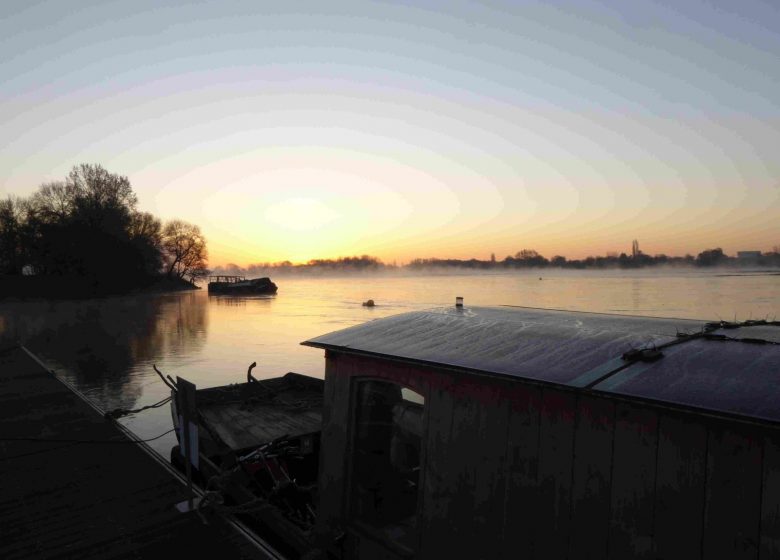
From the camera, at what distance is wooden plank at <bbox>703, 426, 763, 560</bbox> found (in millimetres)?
3076

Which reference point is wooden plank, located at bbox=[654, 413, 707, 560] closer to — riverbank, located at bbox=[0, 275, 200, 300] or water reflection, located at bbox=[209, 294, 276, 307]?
water reflection, located at bbox=[209, 294, 276, 307]

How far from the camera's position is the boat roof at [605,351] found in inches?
134

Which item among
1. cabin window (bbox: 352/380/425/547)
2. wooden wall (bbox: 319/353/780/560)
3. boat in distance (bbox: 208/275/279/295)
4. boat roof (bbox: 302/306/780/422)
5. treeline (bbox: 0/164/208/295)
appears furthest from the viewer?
boat in distance (bbox: 208/275/279/295)

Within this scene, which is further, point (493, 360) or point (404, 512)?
point (404, 512)

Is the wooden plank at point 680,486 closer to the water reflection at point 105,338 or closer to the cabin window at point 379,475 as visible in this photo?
the cabin window at point 379,475

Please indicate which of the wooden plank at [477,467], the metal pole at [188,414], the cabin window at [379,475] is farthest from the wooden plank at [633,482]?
the metal pole at [188,414]

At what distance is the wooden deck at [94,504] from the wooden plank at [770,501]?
15.7 ft

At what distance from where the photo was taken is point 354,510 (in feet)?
19.1

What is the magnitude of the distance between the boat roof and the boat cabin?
0.7 inches

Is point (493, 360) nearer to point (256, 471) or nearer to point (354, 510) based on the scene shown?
point (354, 510)

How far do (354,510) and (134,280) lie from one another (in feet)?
298

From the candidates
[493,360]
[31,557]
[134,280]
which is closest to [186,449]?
[31,557]

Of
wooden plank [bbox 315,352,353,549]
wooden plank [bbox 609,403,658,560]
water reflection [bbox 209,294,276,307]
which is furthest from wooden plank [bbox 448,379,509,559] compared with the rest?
water reflection [bbox 209,294,276,307]

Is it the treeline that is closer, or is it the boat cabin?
the boat cabin
